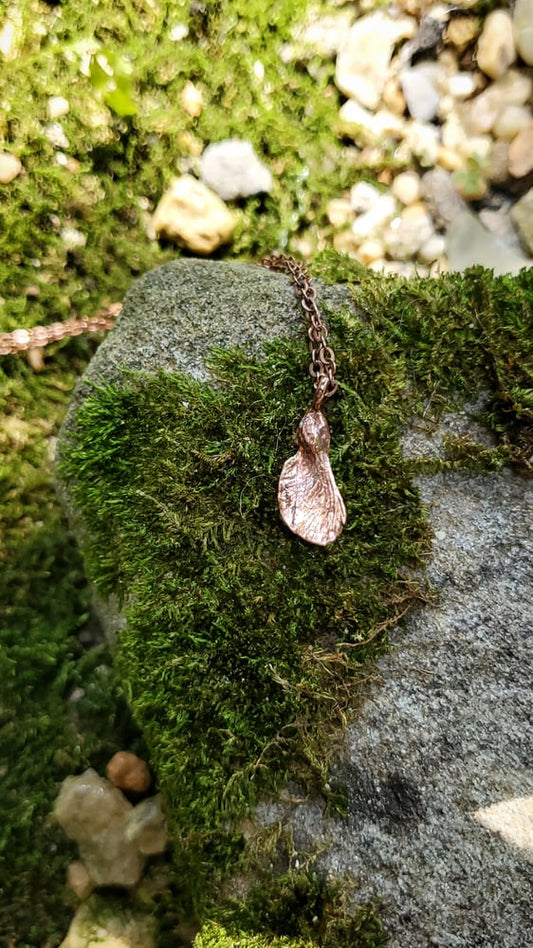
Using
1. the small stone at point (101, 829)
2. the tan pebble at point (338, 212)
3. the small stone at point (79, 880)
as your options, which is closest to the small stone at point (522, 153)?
the tan pebble at point (338, 212)

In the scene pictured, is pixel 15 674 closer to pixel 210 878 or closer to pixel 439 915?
pixel 210 878

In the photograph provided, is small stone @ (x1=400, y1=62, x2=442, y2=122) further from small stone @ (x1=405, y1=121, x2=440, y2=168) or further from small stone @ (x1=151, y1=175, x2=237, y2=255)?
small stone @ (x1=151, y1=175, x2=237, y2=255)

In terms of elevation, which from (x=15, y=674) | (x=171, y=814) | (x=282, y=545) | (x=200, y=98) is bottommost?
(x=171, y=814)

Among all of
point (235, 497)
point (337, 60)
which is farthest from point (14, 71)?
point (235, 497)

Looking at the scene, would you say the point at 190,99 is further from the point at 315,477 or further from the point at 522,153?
the point at 315,477

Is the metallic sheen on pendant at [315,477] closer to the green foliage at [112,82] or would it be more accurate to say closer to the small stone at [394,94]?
the green foliage at [112,82]
